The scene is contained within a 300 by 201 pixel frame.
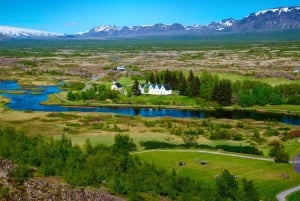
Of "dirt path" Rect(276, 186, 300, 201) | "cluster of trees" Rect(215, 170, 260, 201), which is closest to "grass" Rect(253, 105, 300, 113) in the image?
"dirt path" Rect(276, 186, 300, 201)

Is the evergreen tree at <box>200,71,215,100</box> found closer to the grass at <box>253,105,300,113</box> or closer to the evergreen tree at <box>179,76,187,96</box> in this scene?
the evergreen tree at <box>179,76,187,96</box>

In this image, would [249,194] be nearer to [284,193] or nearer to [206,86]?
[284,193]

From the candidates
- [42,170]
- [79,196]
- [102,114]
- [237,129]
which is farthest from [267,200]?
[102,114]

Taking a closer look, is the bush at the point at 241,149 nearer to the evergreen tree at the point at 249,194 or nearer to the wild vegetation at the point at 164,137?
the wild vegetation at the point at 164,137

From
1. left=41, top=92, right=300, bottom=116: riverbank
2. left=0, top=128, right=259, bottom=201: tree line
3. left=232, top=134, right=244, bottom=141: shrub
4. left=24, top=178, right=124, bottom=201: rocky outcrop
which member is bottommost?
left=41, top=92, right=300, bottom=116: riverbank

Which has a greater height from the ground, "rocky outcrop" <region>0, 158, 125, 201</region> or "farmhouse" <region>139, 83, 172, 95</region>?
"rocky outcrop" <region>0, 158, 125, 201</region>
